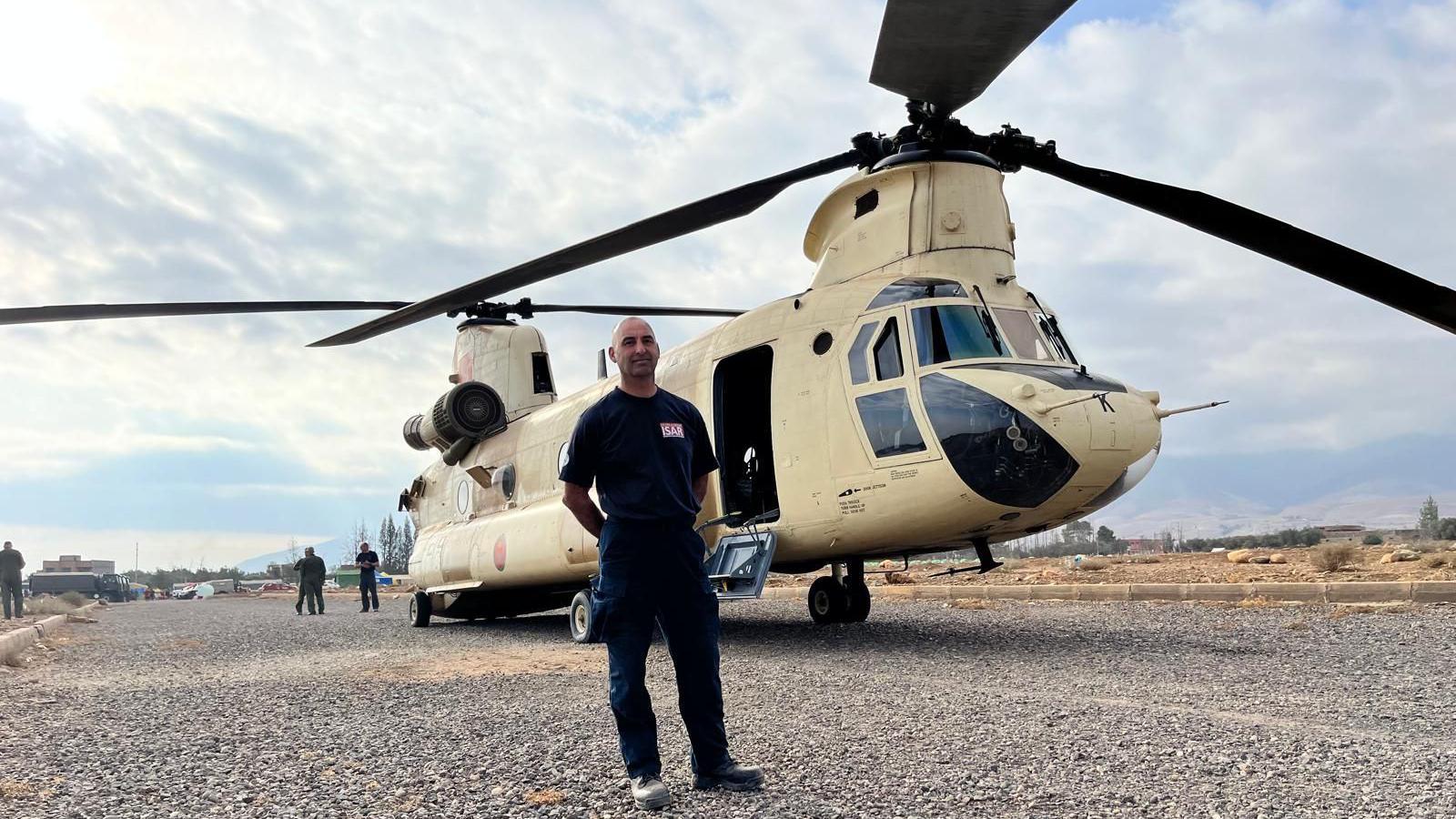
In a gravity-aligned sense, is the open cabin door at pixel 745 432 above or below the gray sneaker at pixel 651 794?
above

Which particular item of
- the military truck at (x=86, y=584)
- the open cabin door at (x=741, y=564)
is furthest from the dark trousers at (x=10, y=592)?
the military truck at (x=86, y=584)

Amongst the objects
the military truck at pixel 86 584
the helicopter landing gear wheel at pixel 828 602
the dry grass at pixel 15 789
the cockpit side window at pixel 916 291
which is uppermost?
the cockpit side window at pixel 916 291

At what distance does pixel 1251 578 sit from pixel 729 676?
34.6ft

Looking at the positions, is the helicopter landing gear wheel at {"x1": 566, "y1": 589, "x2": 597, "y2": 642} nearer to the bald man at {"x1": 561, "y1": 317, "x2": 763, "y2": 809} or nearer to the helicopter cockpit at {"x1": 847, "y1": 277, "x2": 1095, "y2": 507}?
the helicopter cockpit at {"x1": 847, "y1": 277, "x2": 1095, "y2": 507}

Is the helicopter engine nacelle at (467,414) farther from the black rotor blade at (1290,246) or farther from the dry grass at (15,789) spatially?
the dry grass at (15,789)

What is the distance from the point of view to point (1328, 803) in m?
3.10

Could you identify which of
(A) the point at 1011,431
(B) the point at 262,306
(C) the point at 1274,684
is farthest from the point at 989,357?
(B) the point at 262,306

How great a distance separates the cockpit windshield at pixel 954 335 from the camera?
7824 millimetres

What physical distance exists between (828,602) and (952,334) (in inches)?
149

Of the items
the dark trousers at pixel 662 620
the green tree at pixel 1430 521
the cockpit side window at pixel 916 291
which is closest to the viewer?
the dark trousers at pixel 662 620

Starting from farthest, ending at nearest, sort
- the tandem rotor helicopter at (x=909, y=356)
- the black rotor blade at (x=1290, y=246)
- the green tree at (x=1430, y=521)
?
the green tree at (x=1430, y=521)
the tandem rotor helicopter at (x=909, y=356)
the black rotor blade at (x=1290, y=246)

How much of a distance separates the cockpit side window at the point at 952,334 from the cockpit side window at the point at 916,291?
0.55 ft

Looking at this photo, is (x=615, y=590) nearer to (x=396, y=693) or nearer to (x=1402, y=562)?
(x=396, y=693)

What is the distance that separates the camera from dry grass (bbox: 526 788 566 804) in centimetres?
334
